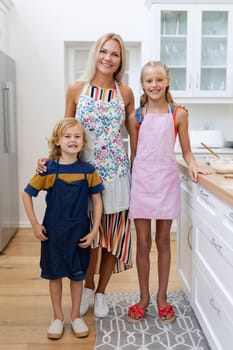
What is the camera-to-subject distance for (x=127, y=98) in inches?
88.7

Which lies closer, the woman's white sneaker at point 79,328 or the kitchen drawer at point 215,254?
the kitchen drawer at point 215,254

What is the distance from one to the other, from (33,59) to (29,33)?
0.80 feet

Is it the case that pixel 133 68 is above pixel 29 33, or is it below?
below

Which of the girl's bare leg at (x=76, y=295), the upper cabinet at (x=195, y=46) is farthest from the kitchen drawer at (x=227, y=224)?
the upper cabinet at (x=195, y=46)

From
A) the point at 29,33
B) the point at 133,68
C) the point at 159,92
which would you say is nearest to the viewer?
the point at 159,92

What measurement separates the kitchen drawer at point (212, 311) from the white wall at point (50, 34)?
263cm

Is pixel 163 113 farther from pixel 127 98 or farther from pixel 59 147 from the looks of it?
pixel 59 147

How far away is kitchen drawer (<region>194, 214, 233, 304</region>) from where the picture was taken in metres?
1.61

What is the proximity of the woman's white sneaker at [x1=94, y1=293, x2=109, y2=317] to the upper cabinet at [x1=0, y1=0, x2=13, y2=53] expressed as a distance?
8.10 feet

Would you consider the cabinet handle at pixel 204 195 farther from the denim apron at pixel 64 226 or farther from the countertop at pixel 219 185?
the denim apron at pixel 64 226

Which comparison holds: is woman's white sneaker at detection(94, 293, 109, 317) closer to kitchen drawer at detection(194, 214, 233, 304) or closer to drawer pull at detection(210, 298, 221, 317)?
kitchen drawer at detection(194, 214, 233, 304)

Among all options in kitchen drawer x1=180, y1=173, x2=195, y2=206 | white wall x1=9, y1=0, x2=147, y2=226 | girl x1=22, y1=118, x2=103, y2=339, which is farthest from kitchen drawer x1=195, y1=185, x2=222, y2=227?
white wall x1=9, y1=0, x2=147, y2=226

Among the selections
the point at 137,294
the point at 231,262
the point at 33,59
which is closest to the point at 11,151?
the point at 33,59

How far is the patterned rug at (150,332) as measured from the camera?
82.7 inches
